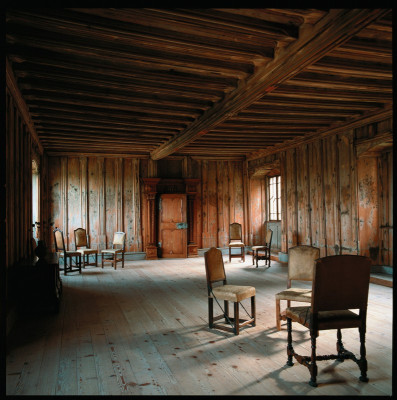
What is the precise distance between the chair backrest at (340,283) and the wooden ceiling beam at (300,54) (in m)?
2.00

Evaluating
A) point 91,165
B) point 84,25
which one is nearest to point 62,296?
point 84,25

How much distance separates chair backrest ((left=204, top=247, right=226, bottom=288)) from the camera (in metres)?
4.47

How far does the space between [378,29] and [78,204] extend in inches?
352

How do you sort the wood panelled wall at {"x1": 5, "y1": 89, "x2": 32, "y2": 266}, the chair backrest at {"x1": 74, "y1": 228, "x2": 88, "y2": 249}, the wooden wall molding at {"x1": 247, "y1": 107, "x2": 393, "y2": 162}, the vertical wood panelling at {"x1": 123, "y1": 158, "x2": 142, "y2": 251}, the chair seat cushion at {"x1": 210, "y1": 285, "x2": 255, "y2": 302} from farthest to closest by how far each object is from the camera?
the vertical wood panelling at {"x1": 123, "y1": 158, "x2": 142, "y2": 251} → the chair backrest at {"x1": 74, "y1": 228, "x2": 88, "y2": 249} → the wooden wall molding at {"x1": 247, "y1": 107, "x2": 393, "y2": 162} → the wood panelled wall at {"x1": 5, "y1": 89, "x2": 32, "y2": 266} → the chair seat cushion at {"x1": 210, "y1": 285, "x2": 255, "y2": 302}

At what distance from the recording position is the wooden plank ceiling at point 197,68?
10.7 ft

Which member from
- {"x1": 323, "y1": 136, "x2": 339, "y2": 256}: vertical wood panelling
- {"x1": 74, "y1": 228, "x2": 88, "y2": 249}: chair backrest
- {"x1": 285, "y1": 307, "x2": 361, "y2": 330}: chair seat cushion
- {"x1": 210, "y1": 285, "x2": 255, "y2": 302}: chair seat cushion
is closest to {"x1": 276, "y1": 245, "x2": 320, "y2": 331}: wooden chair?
{"x1": 210, "y1": 285, "x2": 255, "y2": 302}: chair seat cushion

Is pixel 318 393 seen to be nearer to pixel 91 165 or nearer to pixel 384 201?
pixel 384 201

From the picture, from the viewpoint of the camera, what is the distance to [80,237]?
9.64 metres

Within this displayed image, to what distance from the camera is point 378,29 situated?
3557 mm

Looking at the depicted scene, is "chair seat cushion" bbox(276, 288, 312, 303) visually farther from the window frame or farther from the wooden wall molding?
the window frame

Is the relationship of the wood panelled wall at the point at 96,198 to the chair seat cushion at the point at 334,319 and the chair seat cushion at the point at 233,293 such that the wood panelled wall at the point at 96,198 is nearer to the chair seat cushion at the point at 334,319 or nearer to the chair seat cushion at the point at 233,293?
the chair seat cushion at the point at 233,293

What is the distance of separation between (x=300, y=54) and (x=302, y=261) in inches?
97.4

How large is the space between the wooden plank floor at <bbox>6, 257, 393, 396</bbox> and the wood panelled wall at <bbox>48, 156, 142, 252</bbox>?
4.60 m

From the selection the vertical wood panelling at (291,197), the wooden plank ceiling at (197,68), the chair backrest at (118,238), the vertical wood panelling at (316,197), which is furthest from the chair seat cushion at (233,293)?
the chair backrest at (118,238)
